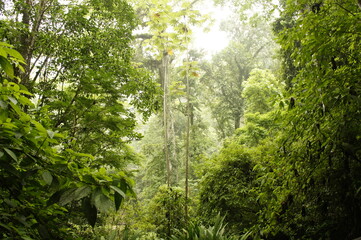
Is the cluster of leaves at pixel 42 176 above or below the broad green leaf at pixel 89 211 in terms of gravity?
above

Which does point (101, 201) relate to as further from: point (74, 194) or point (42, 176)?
point (42, 176)

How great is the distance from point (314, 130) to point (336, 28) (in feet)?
2.66

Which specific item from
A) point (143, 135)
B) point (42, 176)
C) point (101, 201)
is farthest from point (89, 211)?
point (143, 135)

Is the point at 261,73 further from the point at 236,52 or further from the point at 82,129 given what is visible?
the point at 82,129

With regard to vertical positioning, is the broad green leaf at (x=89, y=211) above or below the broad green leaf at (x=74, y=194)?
below

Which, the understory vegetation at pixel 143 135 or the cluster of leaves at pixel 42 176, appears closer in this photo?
the cluster of leaves at pixel 42 176

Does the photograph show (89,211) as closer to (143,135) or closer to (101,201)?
(101,201)

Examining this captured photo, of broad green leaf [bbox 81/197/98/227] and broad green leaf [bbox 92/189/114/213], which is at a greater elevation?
broad green leaf [bbox 92/189/114/213]

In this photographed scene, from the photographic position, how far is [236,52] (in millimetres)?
16469

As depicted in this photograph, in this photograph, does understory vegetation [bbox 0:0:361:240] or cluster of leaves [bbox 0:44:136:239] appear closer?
cluster of leaves [bbox 0:44:136:239]

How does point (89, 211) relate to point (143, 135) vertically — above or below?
below

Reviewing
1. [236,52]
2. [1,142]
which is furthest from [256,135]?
[236,52]

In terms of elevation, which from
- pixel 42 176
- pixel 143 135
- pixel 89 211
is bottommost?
pixel 89 211

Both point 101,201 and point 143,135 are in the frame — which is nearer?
point 101,201
